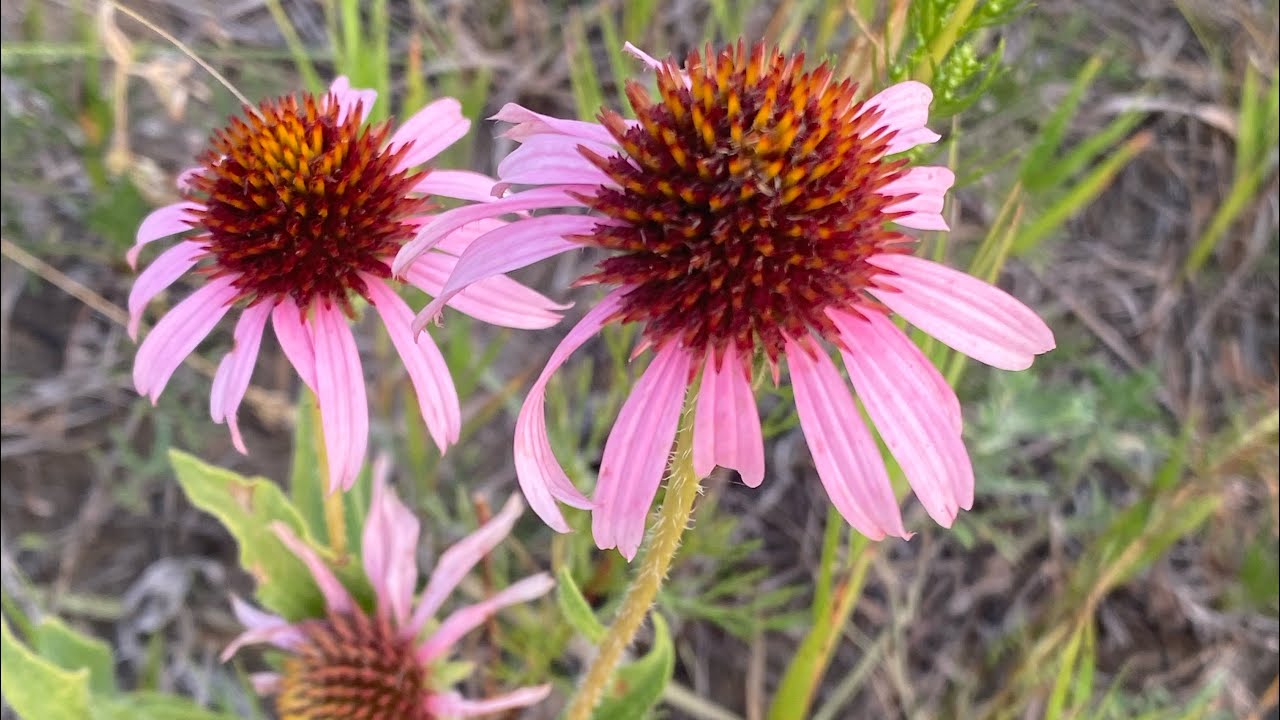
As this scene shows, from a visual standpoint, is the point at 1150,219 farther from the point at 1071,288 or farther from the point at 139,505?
the point at 139,505

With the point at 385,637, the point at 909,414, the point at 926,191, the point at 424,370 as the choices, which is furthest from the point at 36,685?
the point at 926,191

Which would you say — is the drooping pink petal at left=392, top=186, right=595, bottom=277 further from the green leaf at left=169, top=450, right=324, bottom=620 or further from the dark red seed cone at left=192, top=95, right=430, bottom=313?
the green leaf at left=169, top=450, right=324, bottom=620

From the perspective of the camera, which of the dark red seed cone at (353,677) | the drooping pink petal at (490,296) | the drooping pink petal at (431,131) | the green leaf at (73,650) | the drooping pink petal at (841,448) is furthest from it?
the green leaf at (73,650)

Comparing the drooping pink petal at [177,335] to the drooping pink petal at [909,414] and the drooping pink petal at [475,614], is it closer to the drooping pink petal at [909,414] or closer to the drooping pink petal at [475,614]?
the drooping pink petal at [475,614]

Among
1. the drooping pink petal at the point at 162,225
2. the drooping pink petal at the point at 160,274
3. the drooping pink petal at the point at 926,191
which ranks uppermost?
the drooping pink petal at the point at 162,225

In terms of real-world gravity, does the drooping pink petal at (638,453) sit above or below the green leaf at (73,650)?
above

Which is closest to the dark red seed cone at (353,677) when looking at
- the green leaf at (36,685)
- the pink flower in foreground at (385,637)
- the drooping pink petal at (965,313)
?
the pink flower in foreground at (385,637)

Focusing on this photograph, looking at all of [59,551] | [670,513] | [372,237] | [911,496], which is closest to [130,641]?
[59,551]

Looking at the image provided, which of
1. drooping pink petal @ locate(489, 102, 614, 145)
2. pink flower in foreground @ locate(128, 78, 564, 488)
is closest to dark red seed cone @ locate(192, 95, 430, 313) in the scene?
pink flower in foreground @ locate(128, 78, 564, 488)
